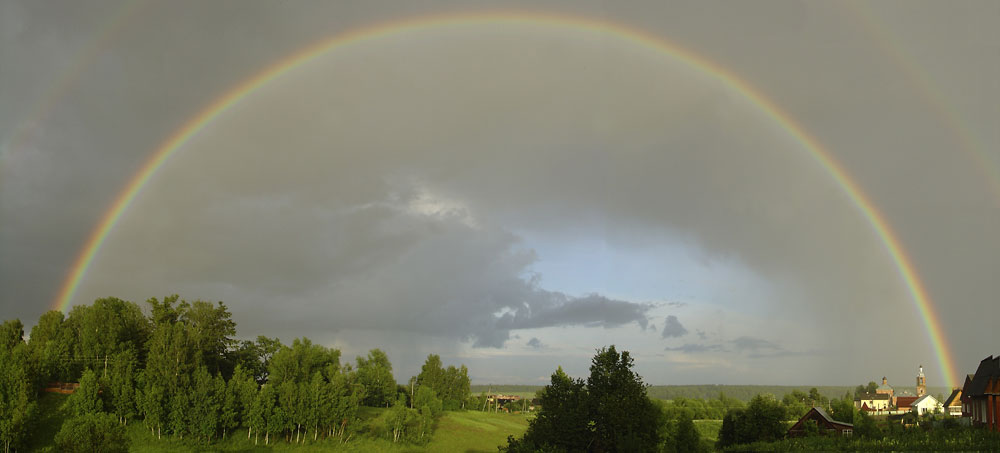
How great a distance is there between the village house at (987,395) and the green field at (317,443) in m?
77.5

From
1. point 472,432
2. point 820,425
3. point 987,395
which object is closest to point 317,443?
point 472,432

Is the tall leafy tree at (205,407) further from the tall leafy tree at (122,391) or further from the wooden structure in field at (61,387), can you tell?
the wooden structure in field at (61,387)

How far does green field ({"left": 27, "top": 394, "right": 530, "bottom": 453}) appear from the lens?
94531mm

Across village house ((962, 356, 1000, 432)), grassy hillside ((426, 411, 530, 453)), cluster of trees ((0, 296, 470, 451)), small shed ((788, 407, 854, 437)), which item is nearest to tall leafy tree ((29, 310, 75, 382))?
cluster of trees ((0, 296, 470, 451))

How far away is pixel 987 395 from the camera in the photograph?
54.2m

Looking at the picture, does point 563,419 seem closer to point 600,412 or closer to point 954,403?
point 600,412

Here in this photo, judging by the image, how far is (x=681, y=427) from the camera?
7262 cm

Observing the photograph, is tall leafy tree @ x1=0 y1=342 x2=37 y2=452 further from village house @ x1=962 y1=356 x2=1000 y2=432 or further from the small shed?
village house @ x1=962 y1=356 x2=1000 y2=432

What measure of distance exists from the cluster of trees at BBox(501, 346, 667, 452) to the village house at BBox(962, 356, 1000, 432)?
24.4 meters

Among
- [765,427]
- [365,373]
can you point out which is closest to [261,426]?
[365,373]

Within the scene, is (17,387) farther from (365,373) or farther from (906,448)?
(906,448)

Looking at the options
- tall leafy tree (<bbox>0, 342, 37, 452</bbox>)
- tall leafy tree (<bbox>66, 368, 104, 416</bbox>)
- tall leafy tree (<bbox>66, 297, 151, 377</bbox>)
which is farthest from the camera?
tall leafy tree (<bbox>66, 297, 151, 377</bbox>)

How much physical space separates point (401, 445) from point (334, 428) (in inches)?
473

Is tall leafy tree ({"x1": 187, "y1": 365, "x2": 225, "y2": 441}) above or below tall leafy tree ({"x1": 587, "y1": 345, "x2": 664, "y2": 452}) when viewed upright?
below
